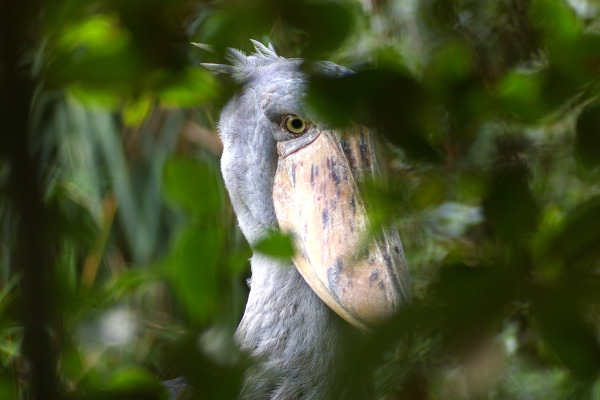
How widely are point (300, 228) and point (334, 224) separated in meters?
0.09

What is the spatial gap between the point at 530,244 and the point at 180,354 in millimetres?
194

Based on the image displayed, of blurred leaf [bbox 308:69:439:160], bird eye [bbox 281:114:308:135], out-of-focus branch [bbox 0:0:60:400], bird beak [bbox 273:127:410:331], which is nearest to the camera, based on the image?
out-of-focus branch [bbox 0:0:60:400]

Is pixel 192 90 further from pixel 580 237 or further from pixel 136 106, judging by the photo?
pixel 580 237

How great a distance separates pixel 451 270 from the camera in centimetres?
46

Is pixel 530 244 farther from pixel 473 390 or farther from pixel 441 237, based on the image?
pixel 441 237

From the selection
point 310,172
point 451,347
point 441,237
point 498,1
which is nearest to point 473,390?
point 451,347

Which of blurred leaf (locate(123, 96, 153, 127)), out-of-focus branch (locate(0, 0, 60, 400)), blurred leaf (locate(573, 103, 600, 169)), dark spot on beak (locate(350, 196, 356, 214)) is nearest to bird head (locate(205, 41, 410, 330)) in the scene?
dark spot on beak (locate(350, 196, 356, 214))

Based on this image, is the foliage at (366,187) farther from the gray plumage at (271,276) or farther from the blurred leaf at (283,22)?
the gray plumage at (271,276)

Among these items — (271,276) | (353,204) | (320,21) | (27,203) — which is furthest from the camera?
→ (271,276)

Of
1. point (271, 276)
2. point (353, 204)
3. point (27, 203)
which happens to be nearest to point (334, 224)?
point (353, 204)

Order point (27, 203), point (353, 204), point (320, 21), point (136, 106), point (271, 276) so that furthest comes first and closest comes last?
point (271, 276) < point (353, 204) < point (136, 106) < point (320, 21) < point (27, 203)

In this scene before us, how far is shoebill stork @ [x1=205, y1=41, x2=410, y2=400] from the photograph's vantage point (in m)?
1.42

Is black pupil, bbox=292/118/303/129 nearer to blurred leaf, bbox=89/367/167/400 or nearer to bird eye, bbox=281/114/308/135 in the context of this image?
bird eye, bbox=281/114/308/135

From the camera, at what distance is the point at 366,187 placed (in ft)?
1.81
